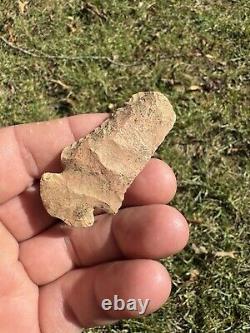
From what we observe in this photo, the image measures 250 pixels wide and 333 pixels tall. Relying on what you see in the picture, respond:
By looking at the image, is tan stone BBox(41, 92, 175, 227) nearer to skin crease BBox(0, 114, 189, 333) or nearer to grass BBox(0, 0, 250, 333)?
skin crease BBox(0, 114, 189, 333)

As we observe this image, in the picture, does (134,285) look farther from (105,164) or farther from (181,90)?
(181,90)

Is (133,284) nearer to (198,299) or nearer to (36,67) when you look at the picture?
(198,299)

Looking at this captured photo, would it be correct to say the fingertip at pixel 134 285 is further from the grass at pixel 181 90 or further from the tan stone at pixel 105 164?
the grass at pixel 181 90

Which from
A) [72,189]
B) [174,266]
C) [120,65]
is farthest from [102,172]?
[120,65]

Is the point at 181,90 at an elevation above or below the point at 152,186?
below

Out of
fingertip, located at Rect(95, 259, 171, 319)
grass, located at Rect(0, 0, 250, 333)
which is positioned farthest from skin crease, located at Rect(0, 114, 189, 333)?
grass, located at Rect(0, 0, 250, 333)

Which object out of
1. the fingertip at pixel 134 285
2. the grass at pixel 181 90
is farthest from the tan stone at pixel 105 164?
the grass at pixel 181 90

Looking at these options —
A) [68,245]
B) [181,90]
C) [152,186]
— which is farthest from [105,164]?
[181,90]
